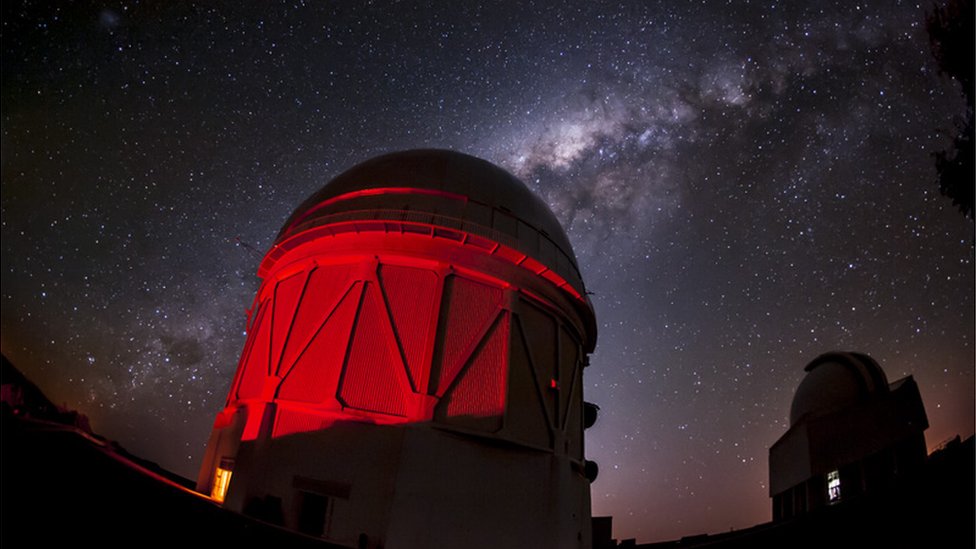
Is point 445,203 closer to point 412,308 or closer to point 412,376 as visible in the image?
point 412,308

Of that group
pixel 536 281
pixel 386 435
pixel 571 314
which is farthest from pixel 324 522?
pixel 571 314

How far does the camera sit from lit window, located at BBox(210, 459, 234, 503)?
10.1m

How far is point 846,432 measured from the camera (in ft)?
56.9

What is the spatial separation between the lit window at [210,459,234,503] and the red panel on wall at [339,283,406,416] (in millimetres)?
3248

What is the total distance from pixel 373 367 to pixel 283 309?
3378mm

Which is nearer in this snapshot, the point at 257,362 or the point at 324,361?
the point at 324,361

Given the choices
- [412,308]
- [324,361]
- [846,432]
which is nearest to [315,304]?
[324,361]

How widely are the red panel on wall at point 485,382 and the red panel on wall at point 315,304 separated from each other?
340cm

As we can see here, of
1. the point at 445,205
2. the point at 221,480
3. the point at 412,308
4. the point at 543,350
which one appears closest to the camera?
the point at 221,480

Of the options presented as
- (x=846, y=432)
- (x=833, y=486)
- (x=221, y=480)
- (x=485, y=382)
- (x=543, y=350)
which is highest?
(x=543, y=350)

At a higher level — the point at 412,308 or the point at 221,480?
the point at 412,308

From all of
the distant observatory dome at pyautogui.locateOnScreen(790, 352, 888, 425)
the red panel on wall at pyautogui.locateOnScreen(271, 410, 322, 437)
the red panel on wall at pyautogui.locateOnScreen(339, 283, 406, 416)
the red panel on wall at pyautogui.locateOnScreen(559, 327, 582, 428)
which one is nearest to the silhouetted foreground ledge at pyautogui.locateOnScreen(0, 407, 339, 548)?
the red panel on wall at pyautogui.locateOnScreen(271, 410, 322, 437)

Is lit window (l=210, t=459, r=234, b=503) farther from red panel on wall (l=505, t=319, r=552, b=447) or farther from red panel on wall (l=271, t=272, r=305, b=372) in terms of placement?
red panel on wall (l=505, t=319, r=552, b=447)

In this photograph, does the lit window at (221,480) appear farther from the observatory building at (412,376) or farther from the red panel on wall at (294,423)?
the red panel on wall at (294,423)
